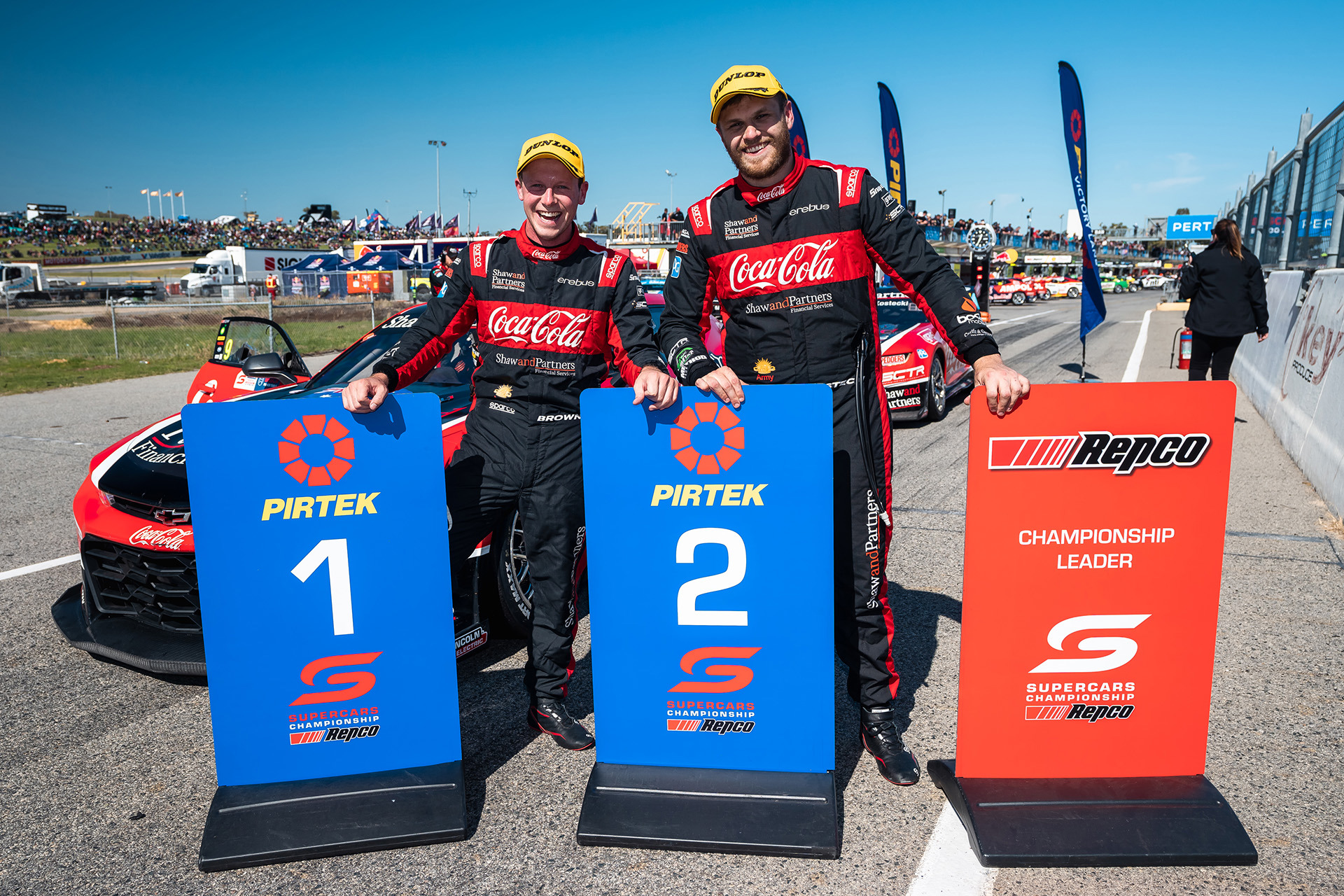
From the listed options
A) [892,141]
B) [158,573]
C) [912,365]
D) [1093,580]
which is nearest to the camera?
[1093,580]

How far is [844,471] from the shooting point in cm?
272

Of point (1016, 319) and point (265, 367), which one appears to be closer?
point (265, 367)

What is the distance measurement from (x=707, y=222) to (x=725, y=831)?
1.90 meters

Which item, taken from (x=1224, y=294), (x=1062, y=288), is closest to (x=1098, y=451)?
(x=1224, y=294)

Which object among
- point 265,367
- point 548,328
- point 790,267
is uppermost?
point 790,267

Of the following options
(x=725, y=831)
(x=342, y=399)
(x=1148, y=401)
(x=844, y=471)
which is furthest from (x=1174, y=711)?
(x=342, y=399)

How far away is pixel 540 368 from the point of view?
2.89 meters

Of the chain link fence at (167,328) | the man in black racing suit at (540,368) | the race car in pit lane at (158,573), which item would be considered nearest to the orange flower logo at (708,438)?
the man in black racing suit at (540,368)

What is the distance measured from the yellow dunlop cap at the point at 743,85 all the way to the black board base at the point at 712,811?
2083 mm

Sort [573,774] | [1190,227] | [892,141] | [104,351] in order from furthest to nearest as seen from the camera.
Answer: [1190,227] → [104,351] → [892,141] → [573,774]

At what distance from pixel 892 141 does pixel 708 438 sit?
14.7 meters

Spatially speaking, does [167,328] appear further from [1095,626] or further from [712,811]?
[1095,626]

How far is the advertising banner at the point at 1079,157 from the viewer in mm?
10445

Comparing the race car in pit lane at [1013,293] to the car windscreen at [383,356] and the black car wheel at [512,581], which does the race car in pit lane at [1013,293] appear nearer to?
the car windscreen at [383,356]
